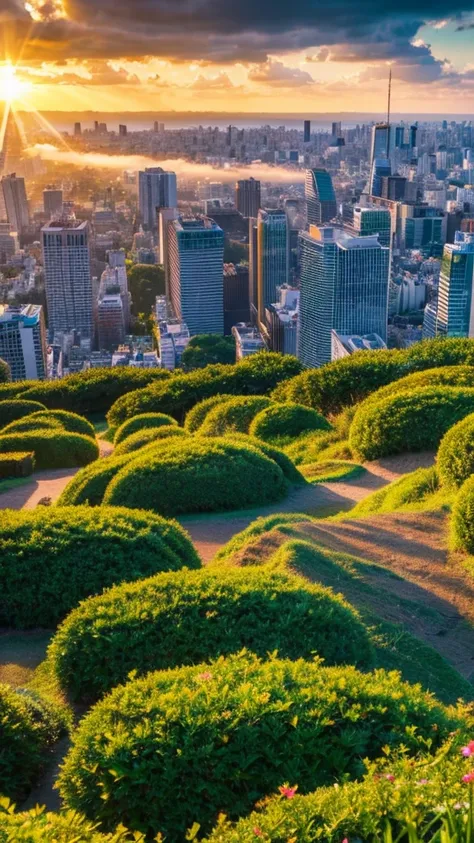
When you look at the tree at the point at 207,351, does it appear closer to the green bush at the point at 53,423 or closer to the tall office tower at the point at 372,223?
the tall office tower at the point at 372,223

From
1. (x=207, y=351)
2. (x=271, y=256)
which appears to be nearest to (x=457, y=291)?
(x=207, y=351)

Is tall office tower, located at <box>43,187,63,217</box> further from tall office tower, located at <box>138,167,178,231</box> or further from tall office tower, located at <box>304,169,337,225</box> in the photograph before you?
tall office tower, located at <box>304,169,337,225</box>

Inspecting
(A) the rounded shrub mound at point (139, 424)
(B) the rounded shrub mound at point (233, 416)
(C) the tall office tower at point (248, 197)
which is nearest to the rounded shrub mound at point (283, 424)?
(B) the rounded shrub mound at point (233, 416)

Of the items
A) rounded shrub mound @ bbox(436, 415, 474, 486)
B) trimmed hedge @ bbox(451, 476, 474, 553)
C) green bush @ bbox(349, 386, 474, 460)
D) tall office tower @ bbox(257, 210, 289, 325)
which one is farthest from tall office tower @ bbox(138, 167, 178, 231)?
trimmed hedge @ bbox(451, 476, 474, 553)

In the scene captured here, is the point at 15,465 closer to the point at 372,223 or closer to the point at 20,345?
the point at 20,345

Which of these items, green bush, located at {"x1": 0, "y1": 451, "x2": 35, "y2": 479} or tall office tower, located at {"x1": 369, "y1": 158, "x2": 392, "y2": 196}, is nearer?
green bush, located at {"x1": 0, "y1": 451, "x2": 35, "y2": 479}

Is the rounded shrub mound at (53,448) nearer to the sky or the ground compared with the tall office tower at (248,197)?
nearer to the sky
